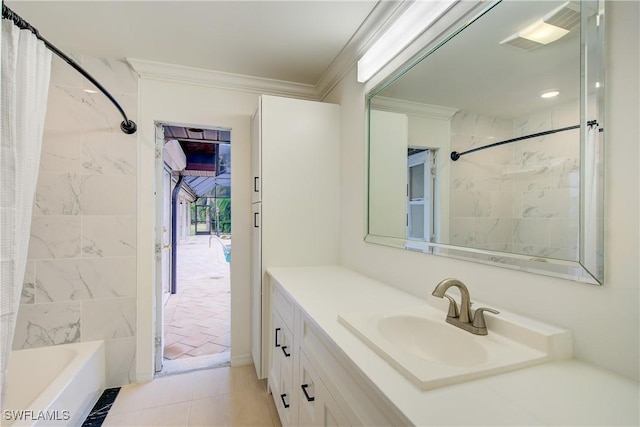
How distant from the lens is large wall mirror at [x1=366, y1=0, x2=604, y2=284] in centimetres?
81

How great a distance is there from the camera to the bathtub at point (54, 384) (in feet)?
4.56

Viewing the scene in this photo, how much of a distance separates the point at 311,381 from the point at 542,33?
1.43 meters

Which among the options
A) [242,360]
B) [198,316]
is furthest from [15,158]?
[198,316]

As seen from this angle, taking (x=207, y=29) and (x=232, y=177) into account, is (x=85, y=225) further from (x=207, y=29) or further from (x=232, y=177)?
(x=207, y=29)

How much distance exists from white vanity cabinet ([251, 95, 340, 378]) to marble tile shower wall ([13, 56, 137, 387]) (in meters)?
0.92

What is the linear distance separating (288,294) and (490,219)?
37.5 inches

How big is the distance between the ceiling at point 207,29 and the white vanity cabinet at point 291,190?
338 mm

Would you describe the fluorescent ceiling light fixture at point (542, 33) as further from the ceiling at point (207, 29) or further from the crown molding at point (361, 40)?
the ceiling at point (207, 29)

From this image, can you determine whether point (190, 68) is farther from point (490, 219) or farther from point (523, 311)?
point (523, 311)

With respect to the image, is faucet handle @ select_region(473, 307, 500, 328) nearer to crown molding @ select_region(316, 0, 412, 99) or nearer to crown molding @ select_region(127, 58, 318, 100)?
crown molding @ select_region(316, 0, 412, 99)

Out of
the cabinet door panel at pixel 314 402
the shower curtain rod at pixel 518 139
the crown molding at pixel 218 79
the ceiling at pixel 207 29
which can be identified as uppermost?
the ceiling at pixel 207 29

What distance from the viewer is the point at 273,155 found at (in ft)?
6.64

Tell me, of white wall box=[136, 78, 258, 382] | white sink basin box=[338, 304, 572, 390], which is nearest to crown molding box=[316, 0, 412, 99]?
white wall box=[136, 78, 258, 382]

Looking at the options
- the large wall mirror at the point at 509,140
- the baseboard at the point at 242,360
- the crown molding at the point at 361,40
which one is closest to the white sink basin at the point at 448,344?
the large wall mirror at the point at 509,140
